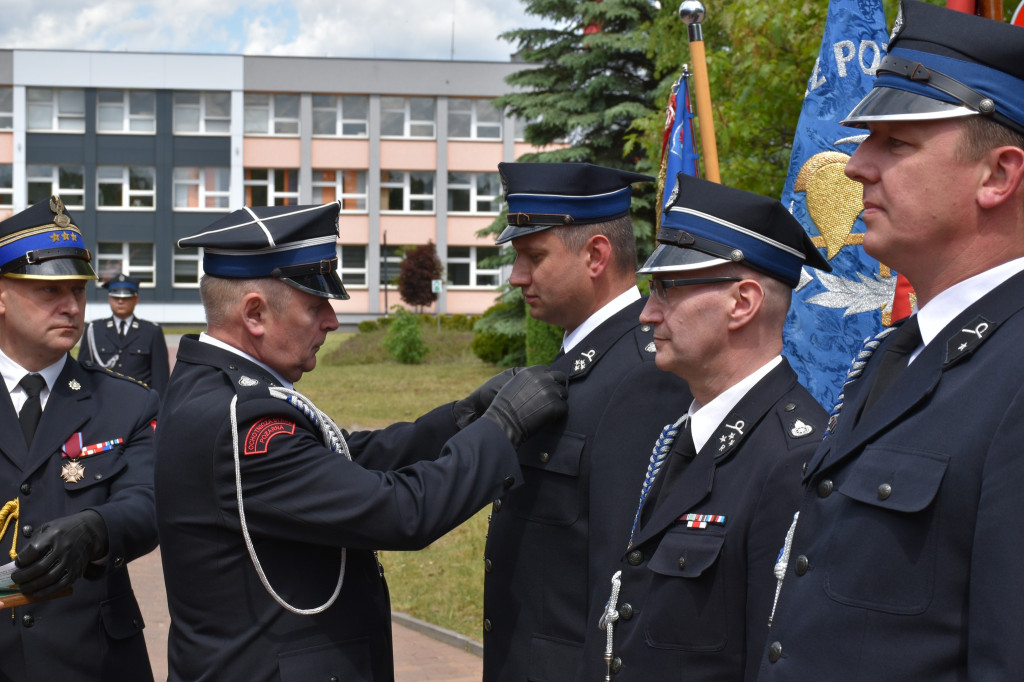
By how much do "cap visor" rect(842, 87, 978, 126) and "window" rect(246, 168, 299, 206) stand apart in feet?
155

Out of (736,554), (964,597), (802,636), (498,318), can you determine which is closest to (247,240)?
(736,554)

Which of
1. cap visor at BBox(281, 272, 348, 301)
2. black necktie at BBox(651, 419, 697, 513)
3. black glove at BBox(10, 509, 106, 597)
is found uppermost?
cap visor at BBox(281, 272, 348, 301)

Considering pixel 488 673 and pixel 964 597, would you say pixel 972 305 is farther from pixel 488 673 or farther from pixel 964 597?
pixel 488 673

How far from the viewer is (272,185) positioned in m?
47.9

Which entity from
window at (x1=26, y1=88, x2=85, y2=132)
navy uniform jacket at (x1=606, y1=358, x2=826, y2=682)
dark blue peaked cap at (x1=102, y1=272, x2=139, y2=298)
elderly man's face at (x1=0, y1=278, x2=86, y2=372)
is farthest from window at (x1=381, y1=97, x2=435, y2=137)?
navy uniform jacket at (x1=606, y1=358, x2=826, y2=682)

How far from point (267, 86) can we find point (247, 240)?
46824mm

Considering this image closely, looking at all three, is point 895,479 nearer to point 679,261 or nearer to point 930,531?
point 930,531

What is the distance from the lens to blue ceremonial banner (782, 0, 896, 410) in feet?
14.8

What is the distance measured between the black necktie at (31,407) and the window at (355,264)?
44858 mm

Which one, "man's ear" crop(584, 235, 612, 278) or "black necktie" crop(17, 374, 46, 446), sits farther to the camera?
"black necktie" crop(17, 374, 46, 446)

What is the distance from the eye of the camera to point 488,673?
3.40 metres

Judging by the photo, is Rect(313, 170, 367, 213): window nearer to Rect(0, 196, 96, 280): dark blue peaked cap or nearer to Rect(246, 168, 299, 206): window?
Rect(246, 168, 299, 206): window

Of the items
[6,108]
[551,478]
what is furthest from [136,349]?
[6,108]

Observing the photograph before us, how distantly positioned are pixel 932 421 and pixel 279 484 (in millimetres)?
1678
